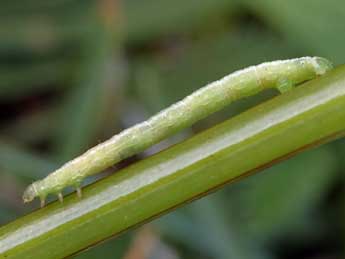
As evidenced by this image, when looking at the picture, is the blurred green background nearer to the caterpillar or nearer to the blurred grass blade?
the caterpillar

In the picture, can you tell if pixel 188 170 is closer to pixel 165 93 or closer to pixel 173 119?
pixel 173 119

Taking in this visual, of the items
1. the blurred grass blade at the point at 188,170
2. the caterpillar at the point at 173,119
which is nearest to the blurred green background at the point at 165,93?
the caterpillar at the point at 173,119

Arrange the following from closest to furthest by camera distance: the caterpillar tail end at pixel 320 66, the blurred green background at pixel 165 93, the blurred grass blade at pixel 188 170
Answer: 1. the blurred grass blade at pixel 188 170
2. the caterpillar tail end at pixel 320 66
3. the blurred green background at pixel 165 93

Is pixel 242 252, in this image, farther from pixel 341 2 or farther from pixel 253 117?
pixel 253 117

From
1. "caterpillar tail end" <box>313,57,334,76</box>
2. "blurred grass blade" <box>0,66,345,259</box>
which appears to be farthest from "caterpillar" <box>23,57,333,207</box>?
"blurred grass blade" <box>0,66,345,259</box>

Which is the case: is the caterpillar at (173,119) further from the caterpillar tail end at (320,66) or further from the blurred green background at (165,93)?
the blurred green background at (165,93)

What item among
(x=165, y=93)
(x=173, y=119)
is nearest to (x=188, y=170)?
(x=173, y=119)
